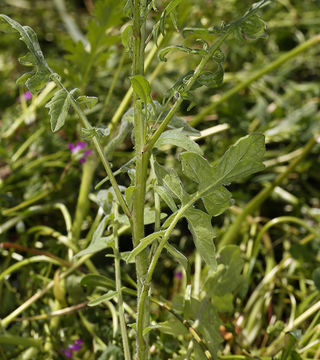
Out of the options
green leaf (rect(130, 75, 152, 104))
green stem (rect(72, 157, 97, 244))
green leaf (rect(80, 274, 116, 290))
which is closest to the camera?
green leaf (rect(130, 75, 152, 104))

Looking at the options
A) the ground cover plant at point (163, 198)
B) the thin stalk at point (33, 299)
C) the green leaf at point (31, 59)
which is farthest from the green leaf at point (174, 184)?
the thin stalk at point (33, 299)

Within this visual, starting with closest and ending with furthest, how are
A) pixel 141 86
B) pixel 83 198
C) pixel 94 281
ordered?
pixel 141 86 < pixel 94 281 < pixel 83 198

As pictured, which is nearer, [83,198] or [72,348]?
[72,348]

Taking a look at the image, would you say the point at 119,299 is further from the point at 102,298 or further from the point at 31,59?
the point at 31,59

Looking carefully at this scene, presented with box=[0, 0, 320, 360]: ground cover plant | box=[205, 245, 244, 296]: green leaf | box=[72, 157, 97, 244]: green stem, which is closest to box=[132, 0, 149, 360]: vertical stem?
box=[0, 0, 320, 360]: ground cover plant

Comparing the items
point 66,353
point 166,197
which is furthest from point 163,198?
point 66,353

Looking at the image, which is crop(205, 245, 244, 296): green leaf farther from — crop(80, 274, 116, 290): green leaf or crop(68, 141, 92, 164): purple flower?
crop(68, 141, 92, 164): purple flower

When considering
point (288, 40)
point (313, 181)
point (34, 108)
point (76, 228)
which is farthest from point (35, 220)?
point (288, 40)

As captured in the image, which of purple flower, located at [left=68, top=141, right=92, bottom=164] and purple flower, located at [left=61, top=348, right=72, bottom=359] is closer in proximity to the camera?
purple flower, located at [left=61, top=348, right=72, bottom=359]

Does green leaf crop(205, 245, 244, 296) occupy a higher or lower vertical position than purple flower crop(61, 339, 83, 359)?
higher
